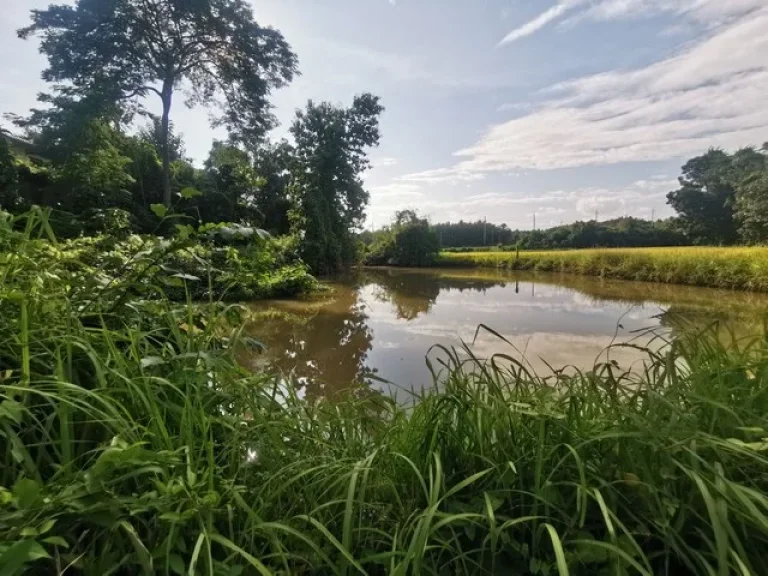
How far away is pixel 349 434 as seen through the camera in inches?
37.5

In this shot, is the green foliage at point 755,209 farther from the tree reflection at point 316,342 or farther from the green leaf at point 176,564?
the green leaf at point 176,564

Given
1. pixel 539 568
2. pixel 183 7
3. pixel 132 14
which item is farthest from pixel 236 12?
pixel 539 568

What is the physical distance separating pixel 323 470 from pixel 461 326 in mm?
5062

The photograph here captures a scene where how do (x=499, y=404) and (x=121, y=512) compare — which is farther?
(x=499, y=404)

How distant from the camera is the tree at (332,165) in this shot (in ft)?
54.2

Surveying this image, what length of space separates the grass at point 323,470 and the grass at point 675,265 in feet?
36.7

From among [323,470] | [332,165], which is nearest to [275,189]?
[332,165]

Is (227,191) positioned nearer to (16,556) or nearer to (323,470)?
(323,470)

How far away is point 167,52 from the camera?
35.2 ft

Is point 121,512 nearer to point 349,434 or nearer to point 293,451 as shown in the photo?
point 293,451

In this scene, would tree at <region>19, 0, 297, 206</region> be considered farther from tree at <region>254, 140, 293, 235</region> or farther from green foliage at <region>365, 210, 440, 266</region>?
green foliage at <region>365, 210, 440, 266</region>

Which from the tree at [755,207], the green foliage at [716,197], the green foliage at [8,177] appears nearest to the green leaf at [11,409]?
the green foliage at [8,177]

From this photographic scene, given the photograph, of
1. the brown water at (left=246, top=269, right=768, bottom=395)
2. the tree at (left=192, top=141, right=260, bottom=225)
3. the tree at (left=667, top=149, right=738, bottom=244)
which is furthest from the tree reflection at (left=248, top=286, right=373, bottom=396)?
the tree at (left=667, top=149, right=738, bottom=244)

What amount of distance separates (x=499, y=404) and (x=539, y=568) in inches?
13.5
